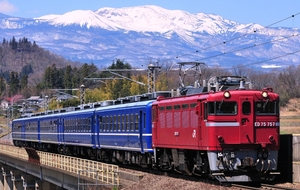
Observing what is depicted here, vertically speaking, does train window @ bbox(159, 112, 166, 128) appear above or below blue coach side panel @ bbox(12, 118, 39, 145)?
above

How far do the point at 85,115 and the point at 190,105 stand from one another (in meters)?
20.5

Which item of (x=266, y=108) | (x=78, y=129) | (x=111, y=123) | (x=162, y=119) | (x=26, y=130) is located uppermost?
(x=266, y=108)

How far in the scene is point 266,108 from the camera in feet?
79.8

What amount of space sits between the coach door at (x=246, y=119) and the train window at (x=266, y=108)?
0.30m

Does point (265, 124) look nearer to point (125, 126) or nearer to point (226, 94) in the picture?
point (226, 94)

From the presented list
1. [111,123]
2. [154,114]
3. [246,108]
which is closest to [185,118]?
[246,108]

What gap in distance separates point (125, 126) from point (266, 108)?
42.3 feet

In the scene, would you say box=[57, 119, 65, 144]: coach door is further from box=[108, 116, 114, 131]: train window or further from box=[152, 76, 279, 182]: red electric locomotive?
box=[152, 76, 279, 182]: red electric locomotive

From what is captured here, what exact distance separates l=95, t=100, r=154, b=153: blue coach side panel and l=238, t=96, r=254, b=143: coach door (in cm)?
A: 798

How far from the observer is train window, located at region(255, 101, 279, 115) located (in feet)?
79.2

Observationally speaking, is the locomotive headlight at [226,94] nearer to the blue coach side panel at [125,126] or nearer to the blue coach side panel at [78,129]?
the blue coach side panel at [125,126]

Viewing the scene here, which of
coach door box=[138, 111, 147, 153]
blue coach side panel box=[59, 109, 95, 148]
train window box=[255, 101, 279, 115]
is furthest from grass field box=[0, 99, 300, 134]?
train window box=[255, 101, 279, 115]

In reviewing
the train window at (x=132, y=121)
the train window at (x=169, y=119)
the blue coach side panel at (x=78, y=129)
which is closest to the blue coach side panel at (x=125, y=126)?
the train window at (x=132, y=121)

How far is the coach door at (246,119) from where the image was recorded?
928 inches
